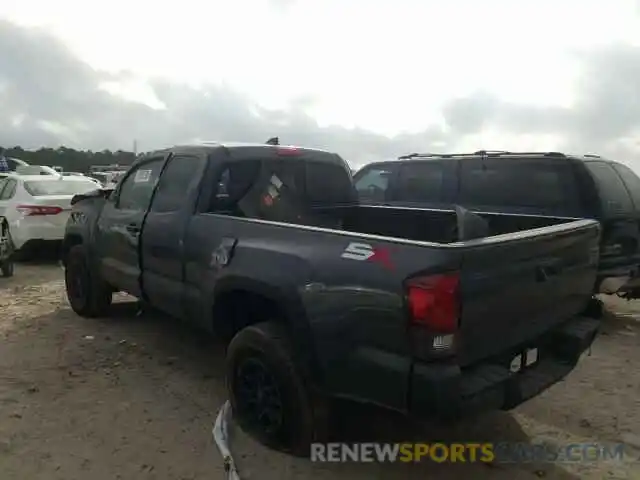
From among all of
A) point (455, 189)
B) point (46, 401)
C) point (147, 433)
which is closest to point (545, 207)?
point (455, 189)

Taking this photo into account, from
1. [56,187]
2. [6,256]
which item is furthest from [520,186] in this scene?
[56,187]

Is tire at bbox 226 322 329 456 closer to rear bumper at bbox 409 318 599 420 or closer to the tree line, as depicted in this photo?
rear bumper at bbox 409 318 599 420

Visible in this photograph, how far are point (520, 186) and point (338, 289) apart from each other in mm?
4263

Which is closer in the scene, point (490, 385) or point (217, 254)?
point (490, 385)

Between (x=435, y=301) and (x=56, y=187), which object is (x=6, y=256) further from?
(x=435, y=301)

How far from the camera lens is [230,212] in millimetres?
4559

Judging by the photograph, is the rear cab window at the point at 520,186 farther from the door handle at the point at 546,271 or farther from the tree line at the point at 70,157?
the tree line at the point at 70,157

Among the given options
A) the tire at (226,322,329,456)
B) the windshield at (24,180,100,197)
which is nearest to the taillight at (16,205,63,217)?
the windshield at (24,180,100,197)

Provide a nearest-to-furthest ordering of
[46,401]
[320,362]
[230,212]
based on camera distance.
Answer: [320,362], [46,401], [230,212]

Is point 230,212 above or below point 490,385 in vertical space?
above

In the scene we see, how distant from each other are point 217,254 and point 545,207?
154 inches

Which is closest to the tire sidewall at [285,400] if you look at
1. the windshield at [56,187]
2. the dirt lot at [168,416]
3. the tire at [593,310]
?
the dirt lot at [168,416]

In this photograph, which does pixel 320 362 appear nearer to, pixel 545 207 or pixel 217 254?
pixel 217 254

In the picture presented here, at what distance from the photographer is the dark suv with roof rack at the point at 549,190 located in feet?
19.5
